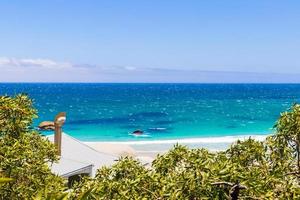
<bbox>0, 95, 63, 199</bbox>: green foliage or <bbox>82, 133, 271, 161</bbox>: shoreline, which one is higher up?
<bbox>0, 95, 63, 199</bbox>: green foliage

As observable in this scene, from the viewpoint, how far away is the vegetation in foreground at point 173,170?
3994 millimetres

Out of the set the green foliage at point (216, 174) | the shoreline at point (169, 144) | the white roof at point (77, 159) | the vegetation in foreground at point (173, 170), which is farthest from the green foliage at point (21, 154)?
the shoreline at point (169, 144)

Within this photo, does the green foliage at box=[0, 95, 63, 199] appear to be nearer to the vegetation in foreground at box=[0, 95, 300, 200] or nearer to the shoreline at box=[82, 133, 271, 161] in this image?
the vegetation in foreground at box=[0, 95, 300, 200]

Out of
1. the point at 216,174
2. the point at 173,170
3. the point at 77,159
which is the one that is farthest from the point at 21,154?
the point at 77,159

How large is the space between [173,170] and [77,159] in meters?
16.7

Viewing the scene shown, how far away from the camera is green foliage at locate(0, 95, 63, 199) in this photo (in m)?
5.48

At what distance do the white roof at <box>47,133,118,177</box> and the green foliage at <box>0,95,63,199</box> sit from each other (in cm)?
1128

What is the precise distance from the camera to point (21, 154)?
5613 mm

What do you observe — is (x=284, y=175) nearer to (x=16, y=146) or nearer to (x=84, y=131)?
(x=16, y=146)

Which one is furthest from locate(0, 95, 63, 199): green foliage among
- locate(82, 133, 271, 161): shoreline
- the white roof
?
locate(82, 133, 271, 161): shoreline

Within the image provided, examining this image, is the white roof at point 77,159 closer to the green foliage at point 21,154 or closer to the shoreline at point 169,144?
the green foliage at point 21,154

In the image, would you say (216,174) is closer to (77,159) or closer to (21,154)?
(21,154)

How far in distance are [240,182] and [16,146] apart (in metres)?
3.06

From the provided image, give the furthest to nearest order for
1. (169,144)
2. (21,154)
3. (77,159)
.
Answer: (169,144), (77,159), (21,154)
